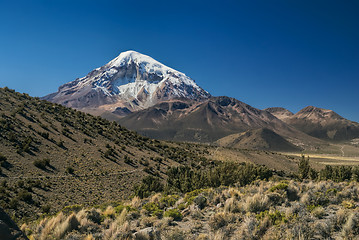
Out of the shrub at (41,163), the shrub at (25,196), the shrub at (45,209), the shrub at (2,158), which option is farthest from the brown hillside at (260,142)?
the shrub at (25,196)

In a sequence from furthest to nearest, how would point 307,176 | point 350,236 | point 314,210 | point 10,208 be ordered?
point 307,176 < point 10,208 < point 314,210 < point 350,236

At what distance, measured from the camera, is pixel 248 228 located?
6582mm

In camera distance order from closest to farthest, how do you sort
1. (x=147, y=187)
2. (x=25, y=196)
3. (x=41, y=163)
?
1. (x=25, y=196)
2. (x=147, y=187)
3. (x=41, y=163)

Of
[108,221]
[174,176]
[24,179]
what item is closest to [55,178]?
[24,179]

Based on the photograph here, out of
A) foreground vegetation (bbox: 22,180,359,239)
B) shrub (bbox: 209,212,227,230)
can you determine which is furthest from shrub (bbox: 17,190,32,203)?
shrub (bbox: 209,212,227,230)

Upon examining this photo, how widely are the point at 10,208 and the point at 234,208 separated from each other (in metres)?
15.0

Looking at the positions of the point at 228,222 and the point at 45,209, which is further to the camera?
the point at 45,209

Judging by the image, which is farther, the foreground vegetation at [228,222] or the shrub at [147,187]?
the shrub at [147,187]

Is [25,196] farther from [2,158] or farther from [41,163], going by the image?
[41,163]

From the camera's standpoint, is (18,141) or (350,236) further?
(18,141)

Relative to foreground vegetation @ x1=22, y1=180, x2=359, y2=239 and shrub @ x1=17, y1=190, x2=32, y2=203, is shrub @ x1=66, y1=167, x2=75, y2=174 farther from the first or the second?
foreground vegetation @ x1=22, y1=180, x2=359, y2=239

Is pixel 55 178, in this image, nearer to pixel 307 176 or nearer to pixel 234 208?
pixel 234 208

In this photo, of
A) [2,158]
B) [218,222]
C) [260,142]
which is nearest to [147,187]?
[2,158]

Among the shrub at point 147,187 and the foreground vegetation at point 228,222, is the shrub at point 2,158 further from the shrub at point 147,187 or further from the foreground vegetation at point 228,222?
the foreground vegetation at point 228,222
